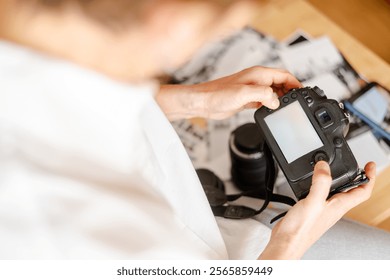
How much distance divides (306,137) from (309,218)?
0.12m

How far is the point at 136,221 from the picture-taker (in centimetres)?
47

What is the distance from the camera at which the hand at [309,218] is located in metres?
0.58

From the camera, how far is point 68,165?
1.40ft

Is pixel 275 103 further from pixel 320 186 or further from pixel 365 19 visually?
pixel 365 19

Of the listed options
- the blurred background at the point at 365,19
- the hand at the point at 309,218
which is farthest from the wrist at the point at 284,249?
the blurred background at the point at 365,19

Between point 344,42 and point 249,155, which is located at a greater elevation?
point 344,42

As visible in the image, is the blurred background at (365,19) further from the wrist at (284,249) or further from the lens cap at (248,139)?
the wrist at (284,249)

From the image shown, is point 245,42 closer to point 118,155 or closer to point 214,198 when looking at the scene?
point 214,198

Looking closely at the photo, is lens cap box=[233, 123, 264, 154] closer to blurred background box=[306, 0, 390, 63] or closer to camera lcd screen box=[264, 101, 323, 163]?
camera lcd screen box=[264, 101, 323, 163]

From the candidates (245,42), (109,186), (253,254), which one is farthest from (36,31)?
(245,42)

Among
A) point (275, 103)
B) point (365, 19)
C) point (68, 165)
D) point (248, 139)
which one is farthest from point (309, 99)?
point (365, 19)

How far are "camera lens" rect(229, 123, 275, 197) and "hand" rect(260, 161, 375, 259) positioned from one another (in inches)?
7.0

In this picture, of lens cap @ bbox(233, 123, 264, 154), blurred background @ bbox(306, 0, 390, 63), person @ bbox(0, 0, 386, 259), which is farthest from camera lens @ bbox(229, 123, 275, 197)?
blurred background @ bbox(306, 0, 390, 63)

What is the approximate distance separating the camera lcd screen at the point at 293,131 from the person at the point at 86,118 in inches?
8.1
